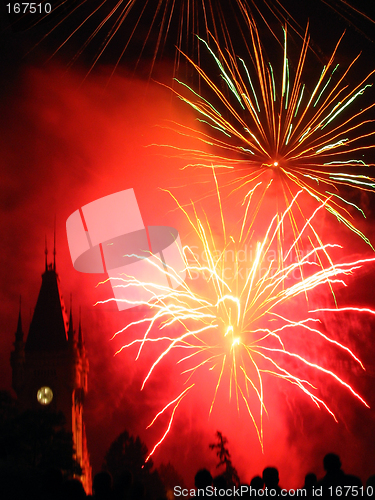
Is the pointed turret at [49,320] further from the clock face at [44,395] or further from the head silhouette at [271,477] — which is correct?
the head silhouette at [271,477]

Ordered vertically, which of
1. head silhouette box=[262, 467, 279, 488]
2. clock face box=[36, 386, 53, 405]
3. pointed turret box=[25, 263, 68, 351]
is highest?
pointed turret box=[25, 263, 68, 351]

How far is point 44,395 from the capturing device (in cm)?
6069

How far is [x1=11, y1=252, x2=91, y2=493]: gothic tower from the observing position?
6044 centimetres

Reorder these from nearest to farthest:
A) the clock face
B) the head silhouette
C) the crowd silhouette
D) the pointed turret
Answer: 1. the crowd silhouette
2. the head silhouette
3. the clock face
4. the pointed turret

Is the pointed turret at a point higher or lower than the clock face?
→ higher

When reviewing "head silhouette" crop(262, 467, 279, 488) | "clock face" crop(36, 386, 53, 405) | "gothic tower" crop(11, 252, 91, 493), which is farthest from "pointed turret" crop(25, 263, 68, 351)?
"head silhouette" crop(262, 467, 279, 488)

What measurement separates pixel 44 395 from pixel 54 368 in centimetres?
340

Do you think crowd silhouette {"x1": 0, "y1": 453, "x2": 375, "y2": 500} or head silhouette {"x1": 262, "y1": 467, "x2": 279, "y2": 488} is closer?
crowd silhouette {"x1": 0, "y1": 453, "x2": 375, "y2": 500}

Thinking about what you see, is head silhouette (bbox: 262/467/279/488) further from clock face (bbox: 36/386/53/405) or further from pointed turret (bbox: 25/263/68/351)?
pointed turret (bbox: 25/263/68/351)

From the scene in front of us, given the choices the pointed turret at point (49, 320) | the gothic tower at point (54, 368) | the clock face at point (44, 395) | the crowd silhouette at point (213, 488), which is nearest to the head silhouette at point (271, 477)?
the crowd silhouette at point (213, 488)

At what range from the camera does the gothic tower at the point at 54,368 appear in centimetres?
6044

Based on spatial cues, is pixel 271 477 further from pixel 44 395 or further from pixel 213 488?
pixel 44 395

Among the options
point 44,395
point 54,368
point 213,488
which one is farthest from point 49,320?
point 213,488

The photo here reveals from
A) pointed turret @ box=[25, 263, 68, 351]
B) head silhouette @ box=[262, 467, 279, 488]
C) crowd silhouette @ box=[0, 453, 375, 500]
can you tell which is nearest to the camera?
crowd silhouette @ box=[0, 453, 375, 500]
